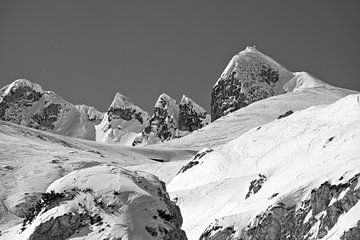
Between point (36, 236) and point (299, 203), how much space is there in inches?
1080

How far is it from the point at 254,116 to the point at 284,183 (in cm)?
11767

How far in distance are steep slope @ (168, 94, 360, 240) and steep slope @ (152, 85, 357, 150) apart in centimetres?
7421

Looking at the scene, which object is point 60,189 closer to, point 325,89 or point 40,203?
point 40,203

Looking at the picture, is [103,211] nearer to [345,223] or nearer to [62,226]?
[62,226]

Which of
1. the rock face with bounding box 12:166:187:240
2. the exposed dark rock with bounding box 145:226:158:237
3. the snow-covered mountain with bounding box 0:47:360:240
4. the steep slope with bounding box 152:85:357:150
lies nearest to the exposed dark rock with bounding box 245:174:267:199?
the snow-covered mountain with bounding box 0:47:360:240

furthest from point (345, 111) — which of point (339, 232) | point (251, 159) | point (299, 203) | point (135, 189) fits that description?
point (135, 189)

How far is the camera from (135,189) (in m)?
36.8

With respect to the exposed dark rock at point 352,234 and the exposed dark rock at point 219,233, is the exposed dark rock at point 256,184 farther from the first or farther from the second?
the exposed dark rock at point 352,234

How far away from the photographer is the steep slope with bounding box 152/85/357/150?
179 meters

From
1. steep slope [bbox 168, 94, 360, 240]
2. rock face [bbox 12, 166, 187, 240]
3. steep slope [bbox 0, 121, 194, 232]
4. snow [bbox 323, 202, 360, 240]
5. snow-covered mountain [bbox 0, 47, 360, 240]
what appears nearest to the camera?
rock face [bbox 12, 166, 187, 240]

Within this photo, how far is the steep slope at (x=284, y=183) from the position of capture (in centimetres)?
5738

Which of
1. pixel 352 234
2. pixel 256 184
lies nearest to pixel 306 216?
pixel 352 234

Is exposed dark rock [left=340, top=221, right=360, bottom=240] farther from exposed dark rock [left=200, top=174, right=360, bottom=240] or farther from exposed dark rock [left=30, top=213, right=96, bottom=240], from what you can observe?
exposed dark rock [left=30, top=213, right=96, bottom=240]

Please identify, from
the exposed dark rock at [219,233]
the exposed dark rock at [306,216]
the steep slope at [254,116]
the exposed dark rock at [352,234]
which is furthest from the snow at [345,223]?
the steep slope at [254,116]
